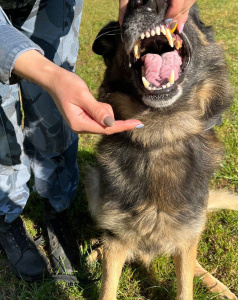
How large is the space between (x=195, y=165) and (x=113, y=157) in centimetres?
54

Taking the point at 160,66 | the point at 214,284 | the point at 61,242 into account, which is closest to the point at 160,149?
the point at 160,66

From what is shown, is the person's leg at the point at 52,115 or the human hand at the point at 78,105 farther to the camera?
the person's leg at the point at 52,115

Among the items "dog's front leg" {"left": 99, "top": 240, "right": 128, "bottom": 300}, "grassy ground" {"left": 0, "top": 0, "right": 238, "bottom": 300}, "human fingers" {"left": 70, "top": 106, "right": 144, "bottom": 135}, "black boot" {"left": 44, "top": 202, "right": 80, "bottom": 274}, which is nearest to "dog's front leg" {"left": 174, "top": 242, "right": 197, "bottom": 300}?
"grassy ground" {"left": 0, "top": 0, "right": 238, "bottom": 300}

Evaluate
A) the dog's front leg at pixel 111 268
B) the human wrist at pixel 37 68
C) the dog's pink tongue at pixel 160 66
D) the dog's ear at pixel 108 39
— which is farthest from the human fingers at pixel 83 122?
the dog's front leg at pixel 111 268

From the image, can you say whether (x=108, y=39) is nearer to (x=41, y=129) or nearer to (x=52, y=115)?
(x=52, y=115)

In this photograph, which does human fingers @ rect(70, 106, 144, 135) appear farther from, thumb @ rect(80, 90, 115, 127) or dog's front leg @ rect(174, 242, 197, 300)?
dog's front leg @ rect(174, 242, 197, 300)

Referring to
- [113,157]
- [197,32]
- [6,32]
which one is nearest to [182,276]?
[113,157]

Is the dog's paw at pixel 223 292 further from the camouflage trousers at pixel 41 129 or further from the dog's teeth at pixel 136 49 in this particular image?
the dog's teeth at pixel 136 49

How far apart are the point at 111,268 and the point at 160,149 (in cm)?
89

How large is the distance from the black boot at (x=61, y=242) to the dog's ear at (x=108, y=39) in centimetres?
142

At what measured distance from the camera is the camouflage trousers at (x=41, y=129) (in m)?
2.23

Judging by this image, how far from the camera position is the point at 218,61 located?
2246 mm

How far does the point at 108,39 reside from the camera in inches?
89.7

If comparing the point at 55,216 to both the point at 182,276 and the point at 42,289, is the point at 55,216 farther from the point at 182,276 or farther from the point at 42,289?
the point at 182,276
